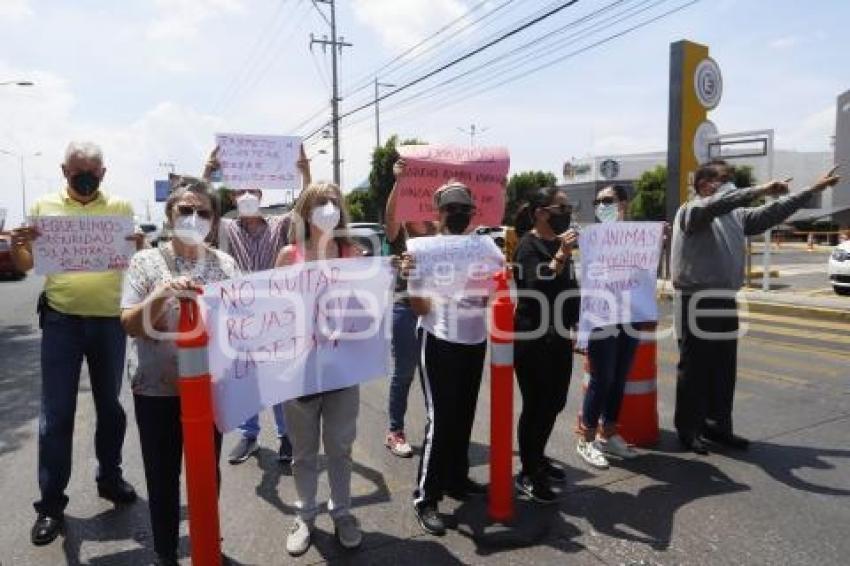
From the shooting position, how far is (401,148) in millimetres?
A: 4590

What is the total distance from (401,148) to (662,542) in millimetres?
2965

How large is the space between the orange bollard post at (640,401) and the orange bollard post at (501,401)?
138cm

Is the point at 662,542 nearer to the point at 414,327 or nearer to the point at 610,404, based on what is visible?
the point at 610,404

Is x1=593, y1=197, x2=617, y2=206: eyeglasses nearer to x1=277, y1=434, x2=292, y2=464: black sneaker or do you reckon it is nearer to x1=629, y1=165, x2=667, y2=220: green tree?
x1=277, y1=434, x2=292, y2=464: black sneaker

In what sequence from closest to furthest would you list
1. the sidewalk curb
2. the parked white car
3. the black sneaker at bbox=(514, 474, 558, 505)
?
the black sneaker at bbox=(514, 474, 558, 505), the sidewalk curb, the parked white car

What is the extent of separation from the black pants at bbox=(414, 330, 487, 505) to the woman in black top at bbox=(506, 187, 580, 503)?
1.17 ft

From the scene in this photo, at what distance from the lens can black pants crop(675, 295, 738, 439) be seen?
4.61 m

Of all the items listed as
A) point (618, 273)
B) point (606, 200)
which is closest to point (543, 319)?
point (618, 273)

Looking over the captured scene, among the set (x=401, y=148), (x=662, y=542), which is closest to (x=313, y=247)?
(x=401, y=148)

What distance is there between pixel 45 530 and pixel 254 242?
6.75 feet

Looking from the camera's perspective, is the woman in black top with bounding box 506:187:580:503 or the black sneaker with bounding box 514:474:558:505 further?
the black sneaker with bounding box 514:474:558:505

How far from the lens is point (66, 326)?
3504mm

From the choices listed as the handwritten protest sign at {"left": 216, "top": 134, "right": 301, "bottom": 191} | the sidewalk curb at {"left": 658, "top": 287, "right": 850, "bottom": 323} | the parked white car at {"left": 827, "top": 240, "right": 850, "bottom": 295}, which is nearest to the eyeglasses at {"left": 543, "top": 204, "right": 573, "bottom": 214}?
the handwritten protest sign at {"left": 216, "top": 134, "right": 301, "bottom": 191}

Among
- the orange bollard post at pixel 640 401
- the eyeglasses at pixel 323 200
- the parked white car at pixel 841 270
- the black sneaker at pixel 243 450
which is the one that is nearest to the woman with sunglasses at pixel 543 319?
the orange bollard post at pixel 640 401
